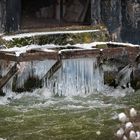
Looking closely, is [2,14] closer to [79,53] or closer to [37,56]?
[37,56]

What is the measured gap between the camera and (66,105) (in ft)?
38.3

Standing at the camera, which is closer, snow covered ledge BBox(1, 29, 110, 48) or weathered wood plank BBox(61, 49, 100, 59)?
weathered wood plank BBox(61, 49, 100, 59)

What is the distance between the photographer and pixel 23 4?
1808 cm

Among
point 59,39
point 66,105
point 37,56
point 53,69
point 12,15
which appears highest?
point 12,15

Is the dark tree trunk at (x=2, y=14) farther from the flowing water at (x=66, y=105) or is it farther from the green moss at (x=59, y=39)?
the flowing water at (x=66, y=105)

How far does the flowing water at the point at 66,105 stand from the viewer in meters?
9.52

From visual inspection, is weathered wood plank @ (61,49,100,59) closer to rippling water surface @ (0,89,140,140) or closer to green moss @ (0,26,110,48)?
rippling water surface @ (0,89,140,140)

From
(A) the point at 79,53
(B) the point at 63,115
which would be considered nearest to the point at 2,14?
(A) the point at 79,53

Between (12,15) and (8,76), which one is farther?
(12,15)

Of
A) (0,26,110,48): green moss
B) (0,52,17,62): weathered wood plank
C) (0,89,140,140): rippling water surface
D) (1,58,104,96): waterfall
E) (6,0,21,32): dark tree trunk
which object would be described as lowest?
(0,89,140,140): rippling water surface

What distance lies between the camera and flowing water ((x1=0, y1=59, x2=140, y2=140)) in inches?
375

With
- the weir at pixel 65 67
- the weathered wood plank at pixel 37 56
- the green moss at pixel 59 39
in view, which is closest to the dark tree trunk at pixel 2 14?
the green moss at pixel 59 39

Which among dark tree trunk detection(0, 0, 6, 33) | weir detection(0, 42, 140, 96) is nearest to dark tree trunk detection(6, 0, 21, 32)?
dark tree trunk detection(0, 0, 6, 33)

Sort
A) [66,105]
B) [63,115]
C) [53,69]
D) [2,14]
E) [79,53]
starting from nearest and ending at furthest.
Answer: [63,115], [66,105], [79,53], [53,69], [2,14]
